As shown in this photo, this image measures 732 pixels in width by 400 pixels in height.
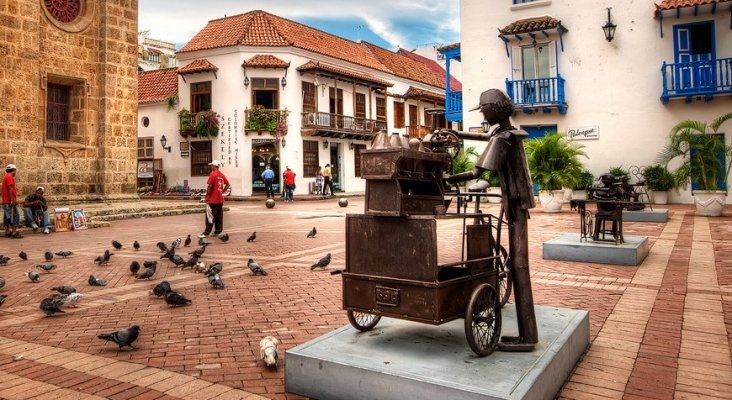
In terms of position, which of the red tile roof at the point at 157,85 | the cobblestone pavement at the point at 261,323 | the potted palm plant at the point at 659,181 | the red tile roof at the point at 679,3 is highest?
the red tile roof at the point at 157,85

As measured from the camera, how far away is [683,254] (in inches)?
309

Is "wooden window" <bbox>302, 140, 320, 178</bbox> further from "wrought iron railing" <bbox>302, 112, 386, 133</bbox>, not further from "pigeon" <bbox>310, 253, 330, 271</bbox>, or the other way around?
"pigeon" <bbox>310, 253, 330, 271</bbox>

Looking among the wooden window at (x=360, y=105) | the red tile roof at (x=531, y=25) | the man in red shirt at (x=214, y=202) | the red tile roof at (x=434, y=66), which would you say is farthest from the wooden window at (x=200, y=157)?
the red tile roof at (x=434, y=66)

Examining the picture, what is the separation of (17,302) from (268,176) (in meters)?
20.6

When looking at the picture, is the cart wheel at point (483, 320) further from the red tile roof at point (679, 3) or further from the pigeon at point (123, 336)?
the red tile roof at point (679, 3)

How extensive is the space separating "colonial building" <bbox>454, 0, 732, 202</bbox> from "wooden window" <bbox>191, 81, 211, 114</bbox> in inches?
646

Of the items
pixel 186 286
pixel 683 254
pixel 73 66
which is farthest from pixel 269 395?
pixel 73 66

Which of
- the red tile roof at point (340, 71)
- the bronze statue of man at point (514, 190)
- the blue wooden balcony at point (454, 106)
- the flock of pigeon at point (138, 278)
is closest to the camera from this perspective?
the bronze statue of man at point (514, 190)

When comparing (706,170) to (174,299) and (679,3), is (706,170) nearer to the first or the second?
(679,3)

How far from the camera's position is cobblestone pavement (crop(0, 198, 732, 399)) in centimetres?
321

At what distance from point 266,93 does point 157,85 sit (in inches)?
335

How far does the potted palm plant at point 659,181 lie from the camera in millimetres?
17406

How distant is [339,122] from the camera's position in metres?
32.9

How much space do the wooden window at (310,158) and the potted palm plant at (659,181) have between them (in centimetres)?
1917
